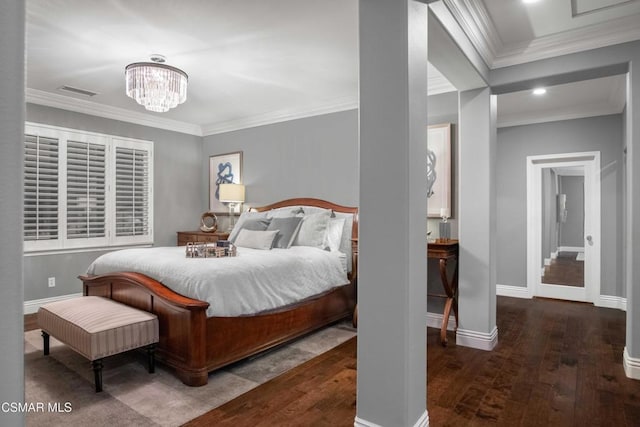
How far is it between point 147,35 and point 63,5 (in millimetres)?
591

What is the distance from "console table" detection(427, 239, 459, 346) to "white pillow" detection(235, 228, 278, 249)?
168 cm

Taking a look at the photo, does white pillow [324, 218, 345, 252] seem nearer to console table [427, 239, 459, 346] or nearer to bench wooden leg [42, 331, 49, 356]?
console table [427, 239, 459, 346]

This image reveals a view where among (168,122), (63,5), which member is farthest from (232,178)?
(63,5)

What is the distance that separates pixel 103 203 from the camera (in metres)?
5.18

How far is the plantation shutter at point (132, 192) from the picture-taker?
536 centimetres

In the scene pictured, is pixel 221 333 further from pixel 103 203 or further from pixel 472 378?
pixel 103 203

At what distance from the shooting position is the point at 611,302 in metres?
4.88

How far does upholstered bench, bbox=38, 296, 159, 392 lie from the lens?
2.48 m

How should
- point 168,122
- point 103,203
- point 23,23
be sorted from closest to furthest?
point 23,23
point 103,203
point 168,122

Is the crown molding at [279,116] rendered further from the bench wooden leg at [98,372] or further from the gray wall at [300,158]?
the bench wooden leg at [98,372]

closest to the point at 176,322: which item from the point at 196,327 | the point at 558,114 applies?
the point at 196,327

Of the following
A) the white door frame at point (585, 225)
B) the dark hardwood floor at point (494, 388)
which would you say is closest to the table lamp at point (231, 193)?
the dark hardwood floor at point (494, 388)

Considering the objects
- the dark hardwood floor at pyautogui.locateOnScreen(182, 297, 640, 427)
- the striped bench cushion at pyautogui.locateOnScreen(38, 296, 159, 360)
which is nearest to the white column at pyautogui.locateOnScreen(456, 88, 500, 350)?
the dark hardwood floor at pyautogui.locateOnScreen(182, 297, 640, 427)

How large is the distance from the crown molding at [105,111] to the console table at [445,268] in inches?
180
